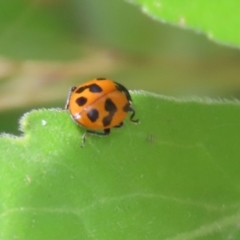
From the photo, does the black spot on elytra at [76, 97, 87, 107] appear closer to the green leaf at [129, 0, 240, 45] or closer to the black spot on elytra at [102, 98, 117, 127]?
the black spot on elytra at [102, 98, 117, 127]

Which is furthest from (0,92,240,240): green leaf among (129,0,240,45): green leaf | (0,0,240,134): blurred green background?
(0,0,240,134): blurred green background

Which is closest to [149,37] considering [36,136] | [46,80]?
[46,80]

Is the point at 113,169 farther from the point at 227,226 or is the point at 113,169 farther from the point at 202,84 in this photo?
the point at 202,84

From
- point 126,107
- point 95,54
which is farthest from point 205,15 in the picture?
point 95,54

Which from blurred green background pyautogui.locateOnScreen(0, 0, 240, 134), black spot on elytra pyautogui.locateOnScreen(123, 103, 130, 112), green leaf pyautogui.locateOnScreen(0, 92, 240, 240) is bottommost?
blurred green background pyautogui.locateOnScreen(0, 0, 240, 134)

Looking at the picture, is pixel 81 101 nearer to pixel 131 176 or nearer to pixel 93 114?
pixel 93 114

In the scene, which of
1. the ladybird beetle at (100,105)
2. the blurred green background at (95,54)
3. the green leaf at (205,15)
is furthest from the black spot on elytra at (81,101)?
the blurred green background at (95,54)
